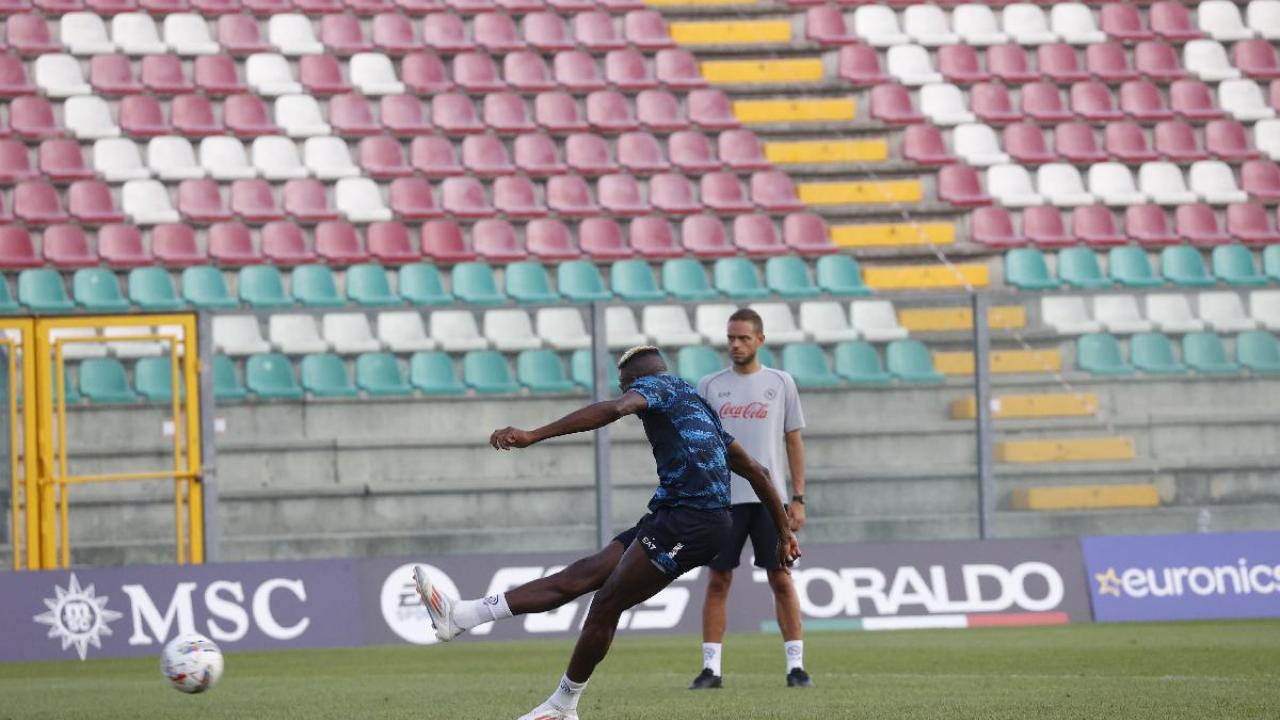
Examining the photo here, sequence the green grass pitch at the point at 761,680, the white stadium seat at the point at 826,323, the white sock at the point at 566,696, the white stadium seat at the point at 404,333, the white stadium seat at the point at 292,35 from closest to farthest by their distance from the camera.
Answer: the white sock at the point at 566,696, the green grass pitch at the point at 761,680, the white stadium seat at the point at 404,333, the white stadium seat at the point at 826,323, the white stadium seat at the point at 292,35

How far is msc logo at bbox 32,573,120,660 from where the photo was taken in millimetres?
14211

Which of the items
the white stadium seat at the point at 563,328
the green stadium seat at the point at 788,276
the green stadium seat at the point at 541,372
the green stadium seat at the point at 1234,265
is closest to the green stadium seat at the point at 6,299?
the green stadium seat at the point at 541,372

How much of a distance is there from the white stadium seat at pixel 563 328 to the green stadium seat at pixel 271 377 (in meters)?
2.08

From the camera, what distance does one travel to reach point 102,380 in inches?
600

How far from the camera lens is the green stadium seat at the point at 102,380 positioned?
15.1 m

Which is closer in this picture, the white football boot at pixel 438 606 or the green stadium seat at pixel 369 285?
the white football boot at pixel 438 606

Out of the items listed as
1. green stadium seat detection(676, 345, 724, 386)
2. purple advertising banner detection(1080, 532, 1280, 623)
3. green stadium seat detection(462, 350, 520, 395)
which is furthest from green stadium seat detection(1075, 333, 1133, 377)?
green stadium seat detection(462, 350, 520, 395)

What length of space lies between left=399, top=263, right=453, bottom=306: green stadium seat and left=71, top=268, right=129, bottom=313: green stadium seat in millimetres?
2703

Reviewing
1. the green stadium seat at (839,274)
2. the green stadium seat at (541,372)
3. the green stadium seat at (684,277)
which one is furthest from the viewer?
the green stadium seat at (839,274)

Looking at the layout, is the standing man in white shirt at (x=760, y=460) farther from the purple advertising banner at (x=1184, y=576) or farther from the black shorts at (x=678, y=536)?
the purple advertising banner at (x=1184, y=576)

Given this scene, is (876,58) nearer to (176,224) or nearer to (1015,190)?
(1015,190)

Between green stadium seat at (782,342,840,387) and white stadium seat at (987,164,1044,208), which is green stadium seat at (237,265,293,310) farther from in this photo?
white stadium seat at (987,164,1044,208)

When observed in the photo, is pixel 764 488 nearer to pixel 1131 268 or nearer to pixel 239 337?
pixel 239 337

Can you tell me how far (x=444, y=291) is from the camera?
19359 millimetres
